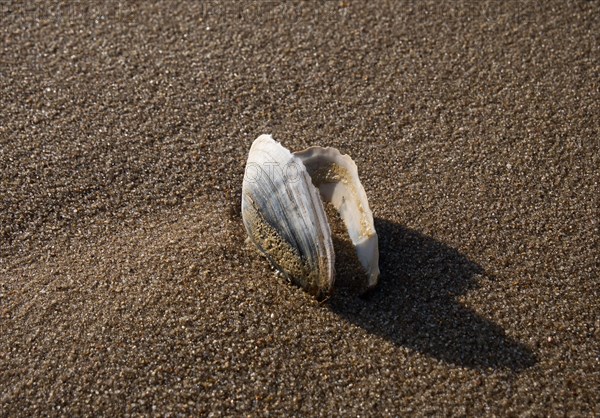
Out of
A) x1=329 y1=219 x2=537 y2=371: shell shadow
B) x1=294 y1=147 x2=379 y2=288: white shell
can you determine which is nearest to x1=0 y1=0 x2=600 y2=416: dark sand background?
x1=329 y1=219 x2=537 y2=371: shell shadow

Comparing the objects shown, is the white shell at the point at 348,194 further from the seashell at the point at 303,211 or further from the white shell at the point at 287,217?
the white shell at the point at 287,217

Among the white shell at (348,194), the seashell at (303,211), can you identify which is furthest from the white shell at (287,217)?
the white shell at (348,194)

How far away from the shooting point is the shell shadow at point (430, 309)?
8.00 feet

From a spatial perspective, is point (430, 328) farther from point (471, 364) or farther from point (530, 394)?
point (530, 394)

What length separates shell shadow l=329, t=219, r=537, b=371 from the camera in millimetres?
2438

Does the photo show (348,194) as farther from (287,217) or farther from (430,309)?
(430,309)

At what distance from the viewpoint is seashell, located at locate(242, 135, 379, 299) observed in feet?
7.92

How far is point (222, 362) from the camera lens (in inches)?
94.3

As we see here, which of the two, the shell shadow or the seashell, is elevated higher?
the seashell

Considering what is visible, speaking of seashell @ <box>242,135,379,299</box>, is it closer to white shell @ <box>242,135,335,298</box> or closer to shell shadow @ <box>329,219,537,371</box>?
white shell @ <box>242,135,335,298</box>

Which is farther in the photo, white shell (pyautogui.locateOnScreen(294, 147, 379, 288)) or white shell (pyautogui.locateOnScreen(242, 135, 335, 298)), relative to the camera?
white shell (pyautogui.locateOnScreen(294, 147, 379, 288))

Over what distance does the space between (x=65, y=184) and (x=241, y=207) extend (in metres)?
0.71

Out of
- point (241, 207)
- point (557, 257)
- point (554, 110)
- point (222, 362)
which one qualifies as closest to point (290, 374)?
point (222, 362)

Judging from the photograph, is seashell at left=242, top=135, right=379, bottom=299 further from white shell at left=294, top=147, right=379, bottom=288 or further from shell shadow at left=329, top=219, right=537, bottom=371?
shell shadow at left=329, top=219, right=537, bottom=371
